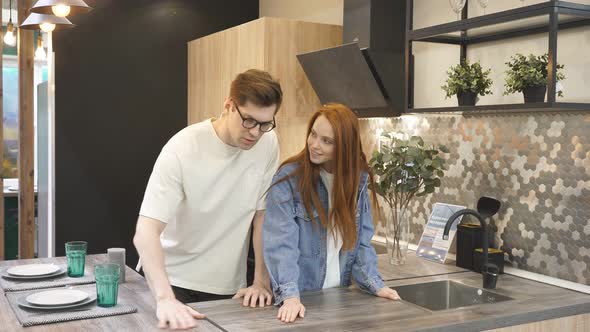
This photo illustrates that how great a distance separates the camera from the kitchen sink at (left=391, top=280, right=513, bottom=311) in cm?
254

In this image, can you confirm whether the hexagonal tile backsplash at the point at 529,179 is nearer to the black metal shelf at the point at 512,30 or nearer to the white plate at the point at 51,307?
the black metal shelf at the point at 512,30

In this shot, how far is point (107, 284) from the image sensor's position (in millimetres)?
2049

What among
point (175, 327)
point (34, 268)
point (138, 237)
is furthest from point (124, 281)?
point (175, 327)

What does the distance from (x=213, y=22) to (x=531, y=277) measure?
10.5 ft

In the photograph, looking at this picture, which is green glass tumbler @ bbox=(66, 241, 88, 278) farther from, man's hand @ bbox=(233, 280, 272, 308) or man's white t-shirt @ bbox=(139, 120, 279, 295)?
man's hand @ bbox=(233, 280, 272, 308)

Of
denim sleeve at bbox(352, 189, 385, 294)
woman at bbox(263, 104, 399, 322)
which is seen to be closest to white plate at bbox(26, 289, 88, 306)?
woman at bbox(263, 104, 399, 322)

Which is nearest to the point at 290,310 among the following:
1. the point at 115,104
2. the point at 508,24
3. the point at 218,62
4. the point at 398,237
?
the point at 398,237

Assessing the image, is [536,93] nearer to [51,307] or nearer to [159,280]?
[159,280]

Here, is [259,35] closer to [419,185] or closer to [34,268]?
[419,185]

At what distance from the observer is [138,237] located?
201cm

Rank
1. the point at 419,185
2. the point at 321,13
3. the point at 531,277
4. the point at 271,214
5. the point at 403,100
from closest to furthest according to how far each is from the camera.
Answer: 1. the point at 271,214
2. the point at 531,277
3. the point at 419,185
4. the point at 403,100
5. the point at 321,13

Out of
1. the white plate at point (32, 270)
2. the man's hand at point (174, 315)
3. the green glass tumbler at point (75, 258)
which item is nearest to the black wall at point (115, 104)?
the white plate at point (32, 270)

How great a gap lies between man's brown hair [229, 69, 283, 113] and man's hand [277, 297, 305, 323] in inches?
24.6

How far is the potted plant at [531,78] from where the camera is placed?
7.93 feet
